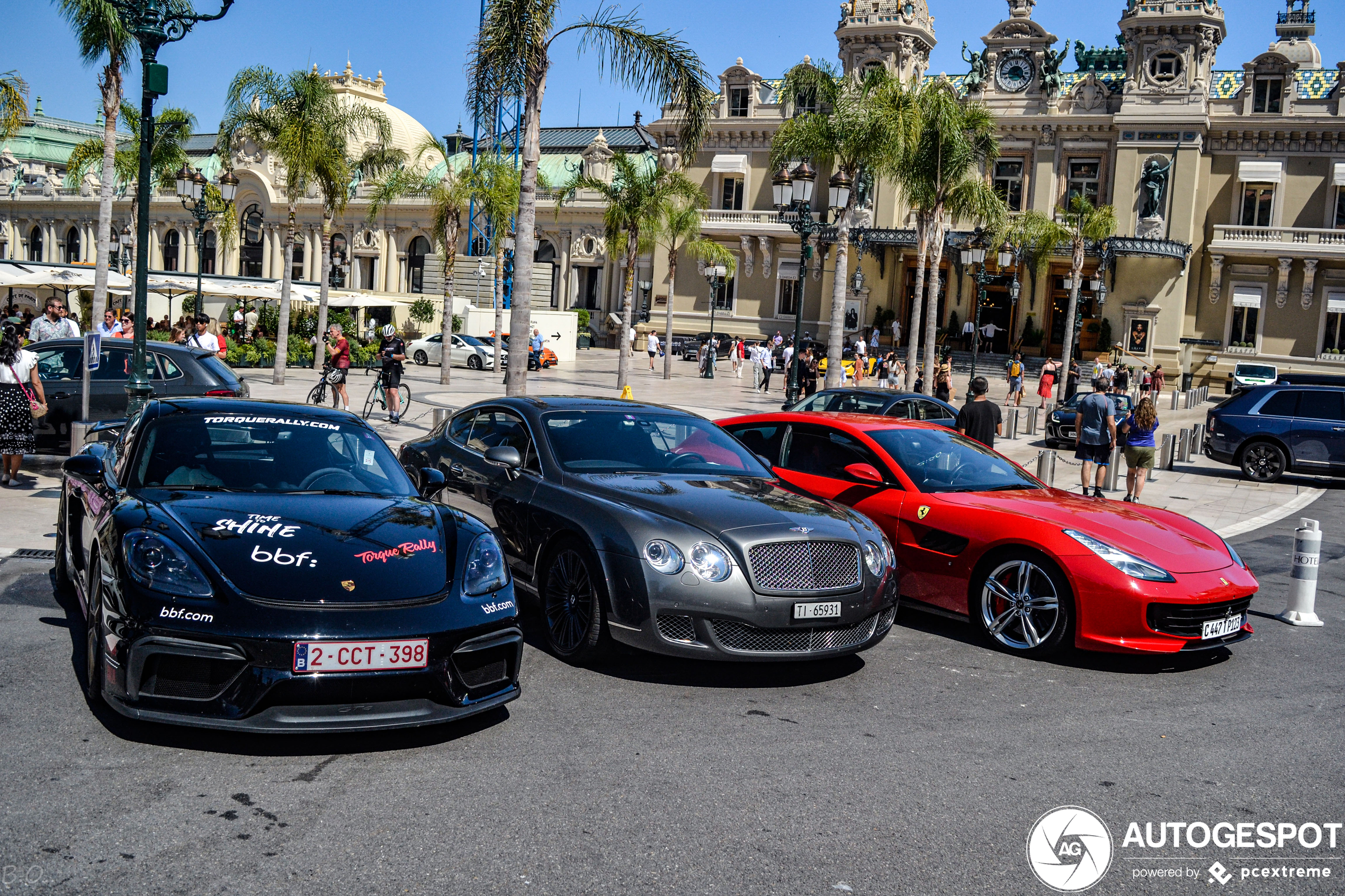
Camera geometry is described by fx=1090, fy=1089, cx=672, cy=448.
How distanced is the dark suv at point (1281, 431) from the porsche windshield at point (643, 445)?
1535cm

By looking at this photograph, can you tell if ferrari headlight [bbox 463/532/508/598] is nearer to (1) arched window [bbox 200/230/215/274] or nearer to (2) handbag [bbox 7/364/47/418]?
(2) handbag [bbox 7/364/47/418]

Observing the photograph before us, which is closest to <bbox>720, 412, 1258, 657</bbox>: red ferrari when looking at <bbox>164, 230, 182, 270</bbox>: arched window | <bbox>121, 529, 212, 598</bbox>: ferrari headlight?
<bbox>121, 529, 212, 598</bbox>: ferrari headlight

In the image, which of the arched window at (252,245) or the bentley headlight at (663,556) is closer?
the bentley headlight at (663,556)

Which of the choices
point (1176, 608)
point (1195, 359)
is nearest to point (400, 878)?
point (1176, 608)

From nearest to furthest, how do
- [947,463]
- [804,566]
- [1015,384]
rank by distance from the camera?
[804,566] → [947,463] → [1015,384]

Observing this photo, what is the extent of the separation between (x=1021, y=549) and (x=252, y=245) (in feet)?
244

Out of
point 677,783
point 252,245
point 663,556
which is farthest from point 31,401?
point 252,245

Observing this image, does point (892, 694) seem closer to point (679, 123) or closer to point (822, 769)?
point (822, 769)

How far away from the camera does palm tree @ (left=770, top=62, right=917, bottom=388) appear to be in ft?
78.5

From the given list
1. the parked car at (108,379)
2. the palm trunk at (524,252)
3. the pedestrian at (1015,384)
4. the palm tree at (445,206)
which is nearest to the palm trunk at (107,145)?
the palm tree at (445,206)

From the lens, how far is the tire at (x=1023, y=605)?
6965 millimetres

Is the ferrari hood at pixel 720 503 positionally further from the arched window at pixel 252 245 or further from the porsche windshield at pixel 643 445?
the arched window at pixel 252 245

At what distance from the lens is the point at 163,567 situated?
464cm

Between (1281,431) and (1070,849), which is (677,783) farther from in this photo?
(1281,431)
